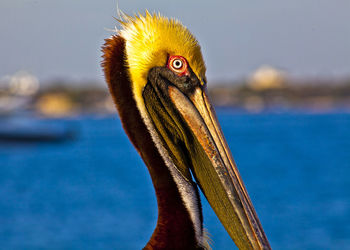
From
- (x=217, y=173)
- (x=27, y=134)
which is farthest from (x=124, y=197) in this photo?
(x=217, y=173)

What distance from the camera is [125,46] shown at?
3.64 meters

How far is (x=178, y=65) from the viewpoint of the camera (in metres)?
3.62

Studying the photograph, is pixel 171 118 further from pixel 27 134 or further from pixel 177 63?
pixel 27 134

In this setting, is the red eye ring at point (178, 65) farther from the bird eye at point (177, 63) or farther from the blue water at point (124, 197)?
the blue water at point (124, 197)

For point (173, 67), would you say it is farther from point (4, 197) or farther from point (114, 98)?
point (4, 197)

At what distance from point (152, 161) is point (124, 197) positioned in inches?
1468

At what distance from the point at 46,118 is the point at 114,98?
14527 cm

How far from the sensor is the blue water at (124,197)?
2436 cm

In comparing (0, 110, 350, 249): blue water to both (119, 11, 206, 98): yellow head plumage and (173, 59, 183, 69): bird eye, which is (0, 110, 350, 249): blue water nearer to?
(119, 11, 206, 98): yellow head plumage

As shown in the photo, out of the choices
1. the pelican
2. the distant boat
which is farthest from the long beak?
the distant boat

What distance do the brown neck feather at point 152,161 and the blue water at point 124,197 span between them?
24 centimetres

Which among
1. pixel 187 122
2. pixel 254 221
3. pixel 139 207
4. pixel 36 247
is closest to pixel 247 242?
pixel 254 221

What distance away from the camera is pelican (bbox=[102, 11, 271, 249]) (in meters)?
3.41

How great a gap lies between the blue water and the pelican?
22 cm
